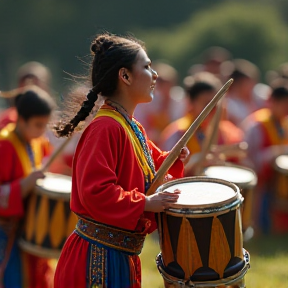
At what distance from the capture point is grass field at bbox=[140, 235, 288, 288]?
Result: 18.2 ft

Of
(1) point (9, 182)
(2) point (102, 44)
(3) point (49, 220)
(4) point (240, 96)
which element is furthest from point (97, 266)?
(4) point (240, 96)

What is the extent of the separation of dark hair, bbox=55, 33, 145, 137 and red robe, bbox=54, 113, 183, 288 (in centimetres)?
16

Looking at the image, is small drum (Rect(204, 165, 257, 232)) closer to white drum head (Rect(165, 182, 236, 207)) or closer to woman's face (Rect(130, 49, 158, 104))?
white drum head (Rect(165, 182, 236, 207))

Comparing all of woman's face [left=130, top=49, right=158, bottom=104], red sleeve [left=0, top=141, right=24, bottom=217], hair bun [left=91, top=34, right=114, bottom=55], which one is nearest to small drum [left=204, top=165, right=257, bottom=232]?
red sleeve [left=0, top=141, right=24, bottom=217]

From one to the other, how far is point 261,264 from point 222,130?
1.26 meters

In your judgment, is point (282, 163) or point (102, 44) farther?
point (282, 163)

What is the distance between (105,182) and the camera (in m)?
3.34

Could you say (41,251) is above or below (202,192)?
below

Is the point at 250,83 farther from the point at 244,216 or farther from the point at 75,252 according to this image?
the point at 75,252

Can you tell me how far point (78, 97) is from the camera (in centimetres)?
381

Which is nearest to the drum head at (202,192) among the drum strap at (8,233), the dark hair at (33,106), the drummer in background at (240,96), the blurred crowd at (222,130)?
the blurred crowd at (222,130)

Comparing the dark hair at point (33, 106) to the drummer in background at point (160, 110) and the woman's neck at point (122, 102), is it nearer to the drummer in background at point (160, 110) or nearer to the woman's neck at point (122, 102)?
the woman's neck at point (122, 102)

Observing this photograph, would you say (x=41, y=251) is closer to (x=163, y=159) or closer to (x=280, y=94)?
(x=163, y=159)

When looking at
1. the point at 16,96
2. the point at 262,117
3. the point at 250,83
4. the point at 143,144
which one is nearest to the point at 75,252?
the point at 143,144
